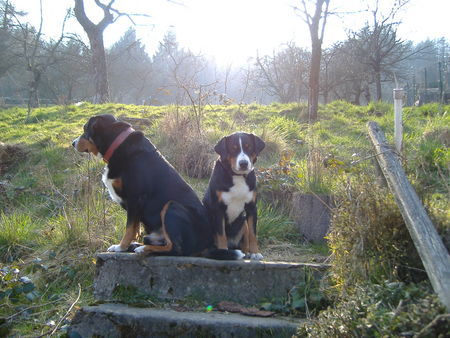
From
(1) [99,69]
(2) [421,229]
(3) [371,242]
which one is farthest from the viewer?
(1) [99,69]

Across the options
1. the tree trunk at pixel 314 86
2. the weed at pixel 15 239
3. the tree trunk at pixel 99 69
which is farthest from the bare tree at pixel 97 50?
the weed at pixel 15 239

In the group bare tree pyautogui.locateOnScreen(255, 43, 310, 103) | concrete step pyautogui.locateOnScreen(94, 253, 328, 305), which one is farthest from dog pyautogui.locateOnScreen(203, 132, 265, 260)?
bare tree pyautogui.locateOnScreen(255, 43, 310, 103)

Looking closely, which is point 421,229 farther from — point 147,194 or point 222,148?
point 147,194

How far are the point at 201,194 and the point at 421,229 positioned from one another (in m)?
4.25

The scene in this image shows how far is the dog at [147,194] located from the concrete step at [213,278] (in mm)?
190

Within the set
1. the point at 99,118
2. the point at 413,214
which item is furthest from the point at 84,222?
the point at 413,214

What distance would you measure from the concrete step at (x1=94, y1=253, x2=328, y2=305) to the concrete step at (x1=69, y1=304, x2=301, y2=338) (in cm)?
28

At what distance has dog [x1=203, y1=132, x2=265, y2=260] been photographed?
4309mm

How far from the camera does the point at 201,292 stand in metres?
3.76

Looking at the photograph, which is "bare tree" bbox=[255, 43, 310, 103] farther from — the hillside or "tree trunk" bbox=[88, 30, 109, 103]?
the hillside

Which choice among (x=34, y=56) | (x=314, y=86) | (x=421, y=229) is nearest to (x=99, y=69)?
(x=34, y=56)

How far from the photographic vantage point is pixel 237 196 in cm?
435

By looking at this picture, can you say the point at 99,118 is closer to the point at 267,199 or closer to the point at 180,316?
the point at 180,316

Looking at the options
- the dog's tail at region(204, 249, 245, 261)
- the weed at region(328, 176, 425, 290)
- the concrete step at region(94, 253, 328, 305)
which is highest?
the weed at region(328, 176, 425, 290)
